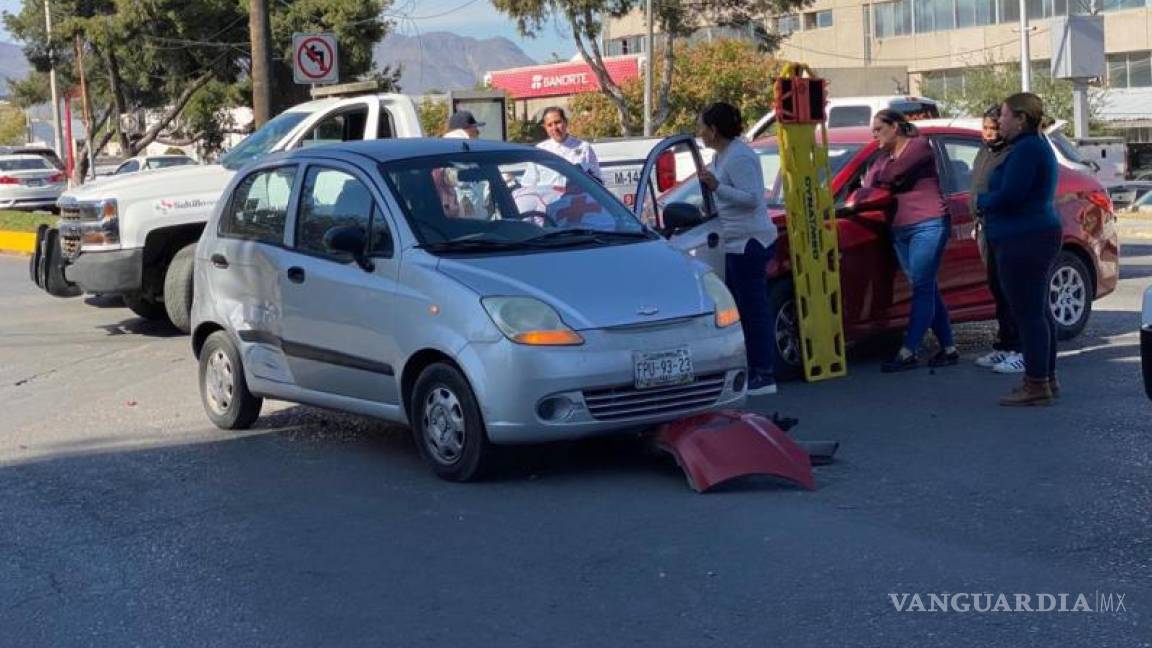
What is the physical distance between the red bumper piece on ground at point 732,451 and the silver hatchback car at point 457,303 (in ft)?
0.63

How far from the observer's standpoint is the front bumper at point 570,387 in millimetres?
7180

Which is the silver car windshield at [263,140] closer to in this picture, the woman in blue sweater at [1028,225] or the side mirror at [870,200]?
the side mirror at [870,200]

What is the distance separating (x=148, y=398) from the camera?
10656 millimetres

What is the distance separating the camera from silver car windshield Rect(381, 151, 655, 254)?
7938 mm

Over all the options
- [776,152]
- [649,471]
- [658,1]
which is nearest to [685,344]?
[649,471]

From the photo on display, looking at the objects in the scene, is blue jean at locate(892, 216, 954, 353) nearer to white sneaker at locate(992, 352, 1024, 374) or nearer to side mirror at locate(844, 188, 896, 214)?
side mirror at locate(844, 188, 896, 214)

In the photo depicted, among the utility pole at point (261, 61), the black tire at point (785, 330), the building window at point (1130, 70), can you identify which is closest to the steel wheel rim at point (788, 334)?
the black tire at point (785, 330)

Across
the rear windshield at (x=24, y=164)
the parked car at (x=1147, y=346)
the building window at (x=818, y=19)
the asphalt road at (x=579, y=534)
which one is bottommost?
the asphalt road at (x=579, y=534)

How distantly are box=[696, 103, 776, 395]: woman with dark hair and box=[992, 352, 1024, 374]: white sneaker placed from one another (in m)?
1.78

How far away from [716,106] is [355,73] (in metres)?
39.4

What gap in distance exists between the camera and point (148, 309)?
14648mm

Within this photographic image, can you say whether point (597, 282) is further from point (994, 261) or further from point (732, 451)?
point (994, 261)

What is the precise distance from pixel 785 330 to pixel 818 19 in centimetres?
6571

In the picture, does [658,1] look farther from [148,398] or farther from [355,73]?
[148,398]
